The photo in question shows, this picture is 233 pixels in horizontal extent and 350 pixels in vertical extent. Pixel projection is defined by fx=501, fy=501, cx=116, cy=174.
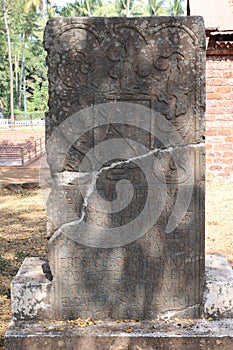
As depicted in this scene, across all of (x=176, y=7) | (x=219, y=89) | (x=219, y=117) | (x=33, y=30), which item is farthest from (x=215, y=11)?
(x=33, y=30)

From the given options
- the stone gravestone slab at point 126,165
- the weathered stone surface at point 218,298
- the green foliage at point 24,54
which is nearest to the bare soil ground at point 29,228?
the stone gravestone slab at point 126,165

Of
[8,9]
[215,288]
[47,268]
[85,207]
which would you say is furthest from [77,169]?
[8,9]

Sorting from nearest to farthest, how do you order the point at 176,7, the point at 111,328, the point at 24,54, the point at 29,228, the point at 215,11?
the point at 111,328 → the point at 29,228 → the point at 215,11 → the point at 176,7 → the point at 24,54

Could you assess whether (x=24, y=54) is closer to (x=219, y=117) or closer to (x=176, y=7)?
(x=176, y=7)

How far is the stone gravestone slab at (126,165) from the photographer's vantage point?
2.82 m

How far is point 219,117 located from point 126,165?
6.96m

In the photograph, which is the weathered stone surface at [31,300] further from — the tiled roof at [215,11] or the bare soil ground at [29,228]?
the tiled roof at [215,11]

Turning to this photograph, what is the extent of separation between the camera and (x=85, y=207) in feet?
9.68

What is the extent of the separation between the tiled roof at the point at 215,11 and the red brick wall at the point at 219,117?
0.61 m

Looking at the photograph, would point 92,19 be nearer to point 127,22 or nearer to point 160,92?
point 127,22

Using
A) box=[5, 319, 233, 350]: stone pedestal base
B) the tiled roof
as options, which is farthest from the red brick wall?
box=[5, 319, 233, 350]: stone pedestal base

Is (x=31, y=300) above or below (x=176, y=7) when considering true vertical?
below

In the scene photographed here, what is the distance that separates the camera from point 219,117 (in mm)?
9539

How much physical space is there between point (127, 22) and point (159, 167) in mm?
837
